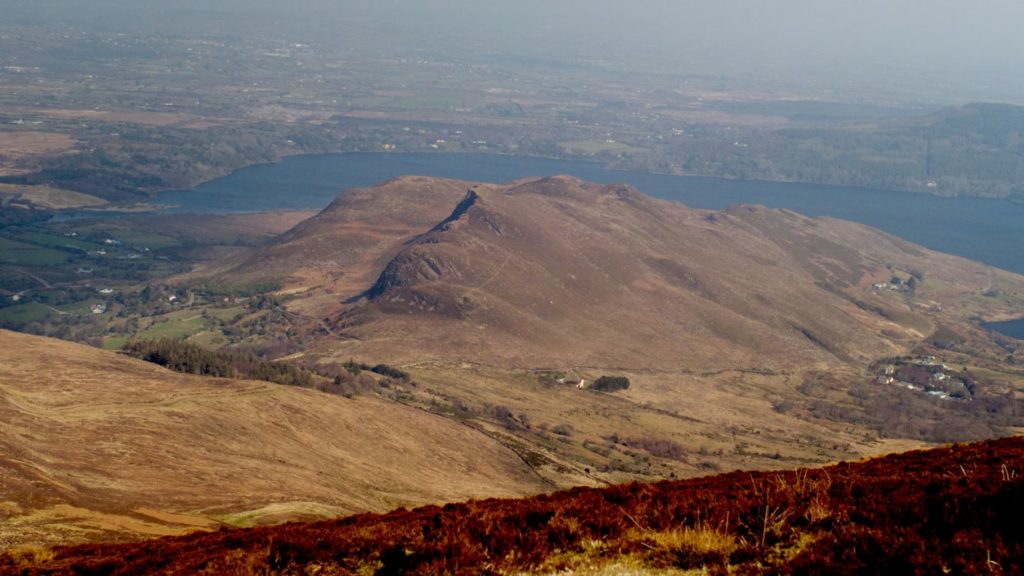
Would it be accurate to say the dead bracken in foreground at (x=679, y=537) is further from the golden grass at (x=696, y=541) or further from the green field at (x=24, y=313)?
the green field at (x=24, y=313)

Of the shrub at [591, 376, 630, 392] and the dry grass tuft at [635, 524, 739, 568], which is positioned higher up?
the dry grass tuft at [635, 524, 739, 568]

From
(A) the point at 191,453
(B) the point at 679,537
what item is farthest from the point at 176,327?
(B) the point at 679,537

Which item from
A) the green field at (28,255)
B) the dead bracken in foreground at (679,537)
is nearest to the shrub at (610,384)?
the dead bracken in foreground at (679,537)

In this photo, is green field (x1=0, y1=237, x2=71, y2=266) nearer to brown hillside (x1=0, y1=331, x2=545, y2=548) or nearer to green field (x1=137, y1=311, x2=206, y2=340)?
green field (x1=137, y1=311, x2=206, y2=340)

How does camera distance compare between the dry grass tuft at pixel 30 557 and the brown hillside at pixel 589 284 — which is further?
the brown hillside at pixel 589 284

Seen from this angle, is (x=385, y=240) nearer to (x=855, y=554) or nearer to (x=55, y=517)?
(x=55, y=517)

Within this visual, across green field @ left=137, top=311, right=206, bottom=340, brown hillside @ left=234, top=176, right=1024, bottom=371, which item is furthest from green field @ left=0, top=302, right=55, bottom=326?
brown hillside @ left=234, top=176, right=1024, bottom=371
